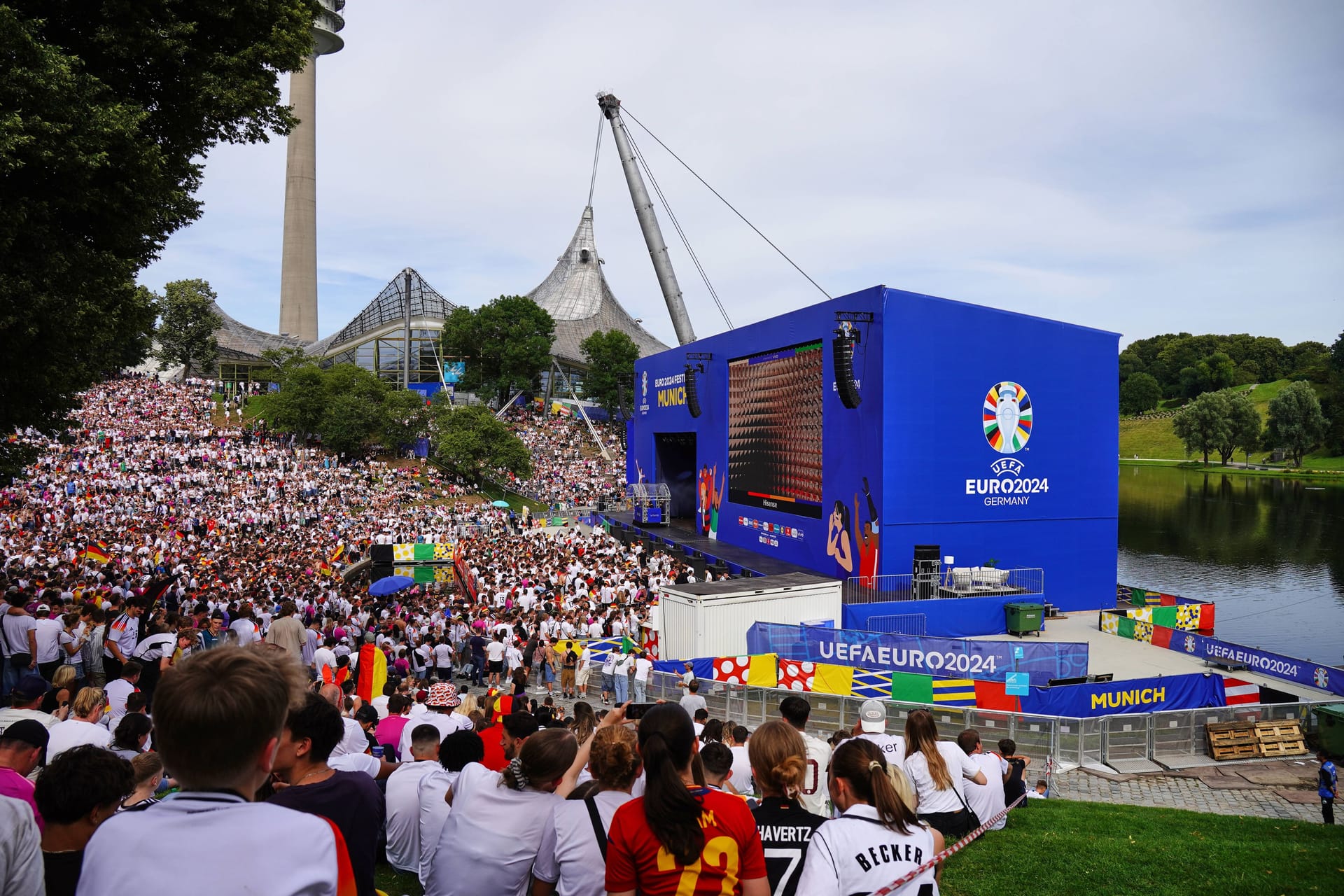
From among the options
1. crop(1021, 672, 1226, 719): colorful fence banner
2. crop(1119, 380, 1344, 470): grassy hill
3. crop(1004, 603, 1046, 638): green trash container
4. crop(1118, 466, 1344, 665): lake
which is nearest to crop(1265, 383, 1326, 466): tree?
crop(1118, 466, 1344, 665): lake

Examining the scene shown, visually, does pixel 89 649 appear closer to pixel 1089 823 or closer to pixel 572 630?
pixel 572 630

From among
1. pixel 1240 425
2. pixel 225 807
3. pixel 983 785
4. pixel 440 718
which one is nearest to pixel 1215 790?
pixel 983 785

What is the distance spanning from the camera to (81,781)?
2934 millimetres

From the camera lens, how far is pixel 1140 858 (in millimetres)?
6316

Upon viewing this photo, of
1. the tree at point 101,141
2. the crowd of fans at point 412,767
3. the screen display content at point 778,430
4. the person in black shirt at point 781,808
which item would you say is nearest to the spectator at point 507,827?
the crowd of fans at point 412,767

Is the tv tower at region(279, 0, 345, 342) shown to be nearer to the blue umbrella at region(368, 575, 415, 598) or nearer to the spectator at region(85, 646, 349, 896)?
the blue umbrella at region(368, 575, 415, 598)

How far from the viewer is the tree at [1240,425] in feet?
227

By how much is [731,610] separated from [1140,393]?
327 feet

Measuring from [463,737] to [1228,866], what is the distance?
5.80m

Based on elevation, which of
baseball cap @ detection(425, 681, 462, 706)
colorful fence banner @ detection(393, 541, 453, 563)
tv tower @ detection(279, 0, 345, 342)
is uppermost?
tv tower @ detection(279, 0, 345, 342)

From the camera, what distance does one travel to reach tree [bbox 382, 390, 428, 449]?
49906 millimetres

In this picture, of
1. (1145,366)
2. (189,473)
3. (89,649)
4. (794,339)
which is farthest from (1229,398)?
(89,649)

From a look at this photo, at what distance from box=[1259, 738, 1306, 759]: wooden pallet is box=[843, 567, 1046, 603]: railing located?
7.68 m

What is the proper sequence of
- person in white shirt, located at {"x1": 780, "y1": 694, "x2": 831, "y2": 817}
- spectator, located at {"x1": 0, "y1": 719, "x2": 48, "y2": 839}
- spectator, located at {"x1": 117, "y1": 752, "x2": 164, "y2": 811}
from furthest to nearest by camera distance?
person in white shirt, located at {"x1": 780, "y1": 694, "x2": 831, "y2": 817}, spectator, located at {"x1": 117, "y1": 752, "x2": 164, "y2": 811}, spectator, located at {"x1": 0, "y1": 719, "x2": 48, "y2": 839}
